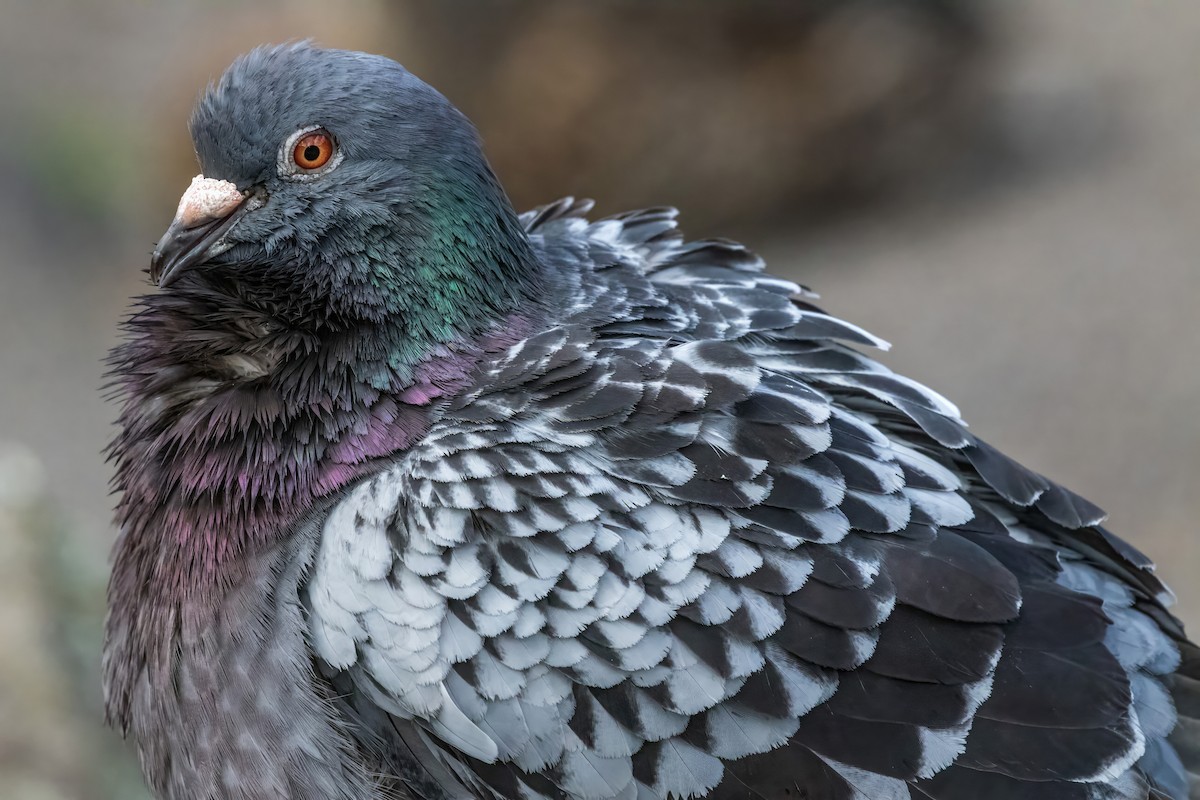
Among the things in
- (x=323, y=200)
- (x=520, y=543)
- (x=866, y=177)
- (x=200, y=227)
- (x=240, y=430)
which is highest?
(x=866, y=177)

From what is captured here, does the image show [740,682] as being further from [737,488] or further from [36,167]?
[36,167]

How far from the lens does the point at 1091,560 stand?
15.6 feet

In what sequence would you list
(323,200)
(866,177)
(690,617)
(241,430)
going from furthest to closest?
(866,177)
(241,430)
(323,200)
(690,617)

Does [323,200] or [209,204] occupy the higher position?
[323,200]

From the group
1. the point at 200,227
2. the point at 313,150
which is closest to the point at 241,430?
A: the point at 200,227

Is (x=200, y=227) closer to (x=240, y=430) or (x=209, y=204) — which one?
(x=209, y=204)

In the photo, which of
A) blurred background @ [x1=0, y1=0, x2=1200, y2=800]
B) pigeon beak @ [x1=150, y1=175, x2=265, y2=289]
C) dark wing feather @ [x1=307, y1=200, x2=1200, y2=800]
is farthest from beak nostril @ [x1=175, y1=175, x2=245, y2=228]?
blurred background @ [x1=0, y1=0, x2=1200, y2=800]

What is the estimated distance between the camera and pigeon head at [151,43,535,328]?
4281 millimetres

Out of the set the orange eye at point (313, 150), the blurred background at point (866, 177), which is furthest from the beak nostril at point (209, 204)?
the blurred background at point (866, 177)

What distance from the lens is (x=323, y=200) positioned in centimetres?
427

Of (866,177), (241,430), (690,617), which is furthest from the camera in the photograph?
(866,177)

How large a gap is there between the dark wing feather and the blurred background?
20.7ft

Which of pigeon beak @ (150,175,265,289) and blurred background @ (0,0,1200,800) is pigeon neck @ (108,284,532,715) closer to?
pigeon beak @ (150,175,265,289)

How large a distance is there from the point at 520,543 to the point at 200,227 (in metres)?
1.62
